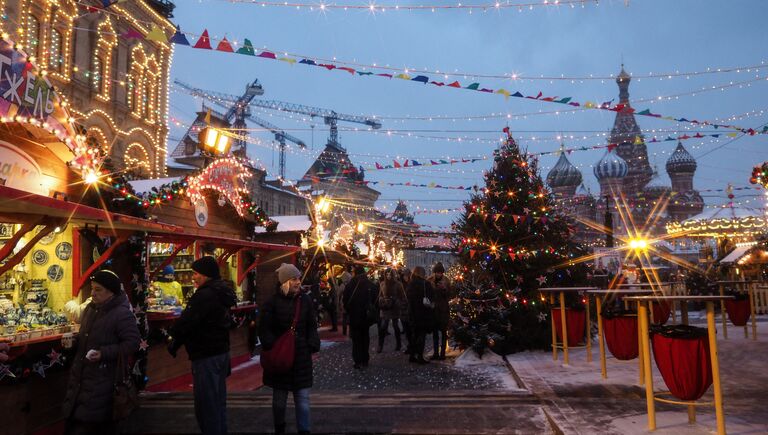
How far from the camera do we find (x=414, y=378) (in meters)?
8.66

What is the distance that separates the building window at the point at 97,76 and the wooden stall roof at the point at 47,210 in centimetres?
1565

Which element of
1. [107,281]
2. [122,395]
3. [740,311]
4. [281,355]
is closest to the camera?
[122,395]

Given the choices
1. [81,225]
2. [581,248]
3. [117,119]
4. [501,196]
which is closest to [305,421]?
[81,225]

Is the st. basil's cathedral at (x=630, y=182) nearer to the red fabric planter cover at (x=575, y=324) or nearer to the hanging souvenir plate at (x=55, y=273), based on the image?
the red fabric planter cover at (x=575, y=324)

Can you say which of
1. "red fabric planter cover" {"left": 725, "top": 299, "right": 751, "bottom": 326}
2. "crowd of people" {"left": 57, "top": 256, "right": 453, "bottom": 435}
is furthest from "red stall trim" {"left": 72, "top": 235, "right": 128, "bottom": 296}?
"red fabric planter cover" {"left": 725, "top": 299, "right": 751, "bottom": 326}

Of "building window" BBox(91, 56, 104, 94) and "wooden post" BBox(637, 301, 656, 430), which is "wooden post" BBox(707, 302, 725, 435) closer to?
"wooden post" BBox(637, 301, 656, 430)

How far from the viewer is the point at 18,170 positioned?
624 cm

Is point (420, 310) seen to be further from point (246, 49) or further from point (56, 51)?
point (56, 51)

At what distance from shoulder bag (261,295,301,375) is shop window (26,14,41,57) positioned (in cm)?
1627

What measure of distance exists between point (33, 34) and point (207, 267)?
16549 millimetres

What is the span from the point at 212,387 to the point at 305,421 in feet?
3.07

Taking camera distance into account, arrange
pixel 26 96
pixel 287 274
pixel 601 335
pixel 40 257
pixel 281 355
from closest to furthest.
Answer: pixel 281 355 < pixel 287 274 < pixel 26 96 < pixel 601 335 < pixel 40 257

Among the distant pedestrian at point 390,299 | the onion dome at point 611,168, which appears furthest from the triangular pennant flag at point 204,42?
the onion dome at point 611,168

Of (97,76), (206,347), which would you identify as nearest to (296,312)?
(206,347)
